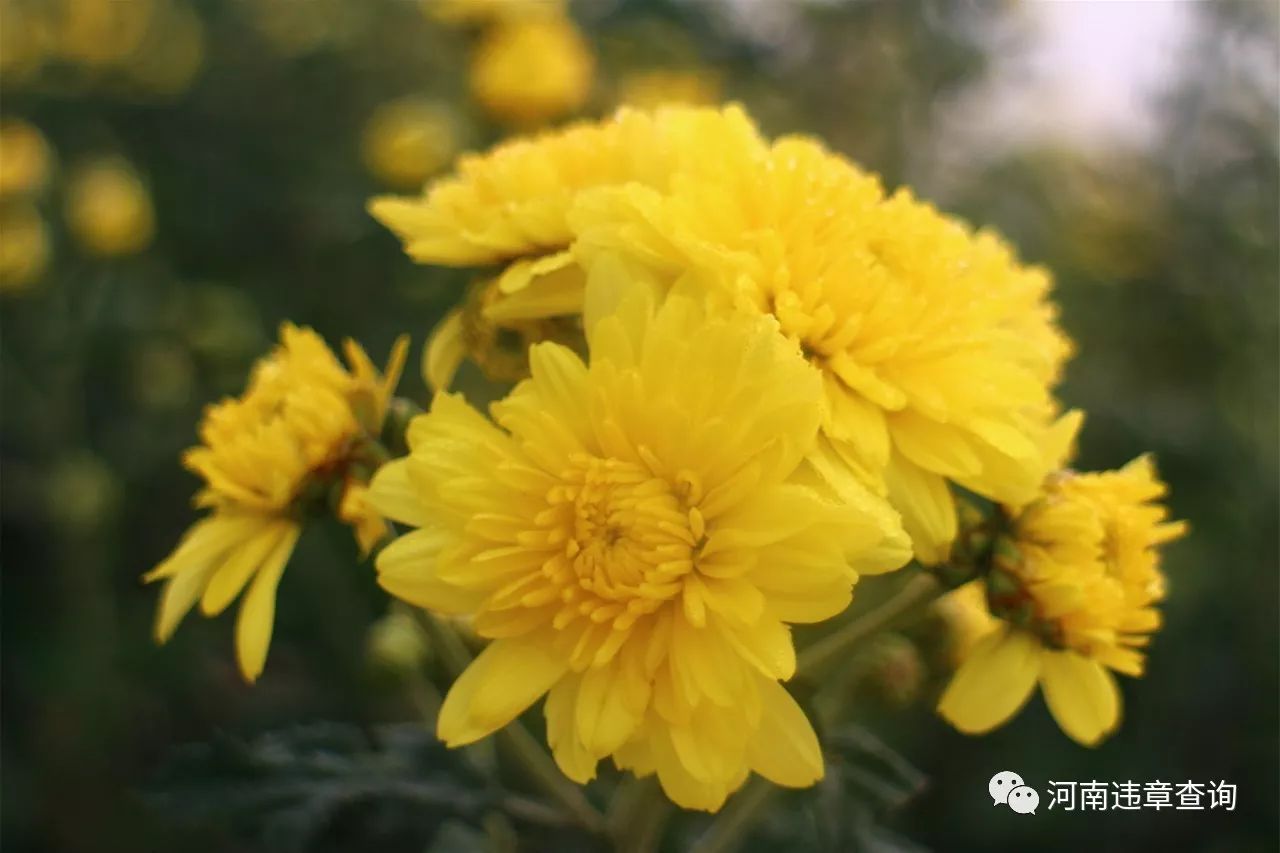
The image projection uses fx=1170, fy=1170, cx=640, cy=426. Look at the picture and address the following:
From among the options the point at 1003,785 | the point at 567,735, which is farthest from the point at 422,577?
the point at 1003,785

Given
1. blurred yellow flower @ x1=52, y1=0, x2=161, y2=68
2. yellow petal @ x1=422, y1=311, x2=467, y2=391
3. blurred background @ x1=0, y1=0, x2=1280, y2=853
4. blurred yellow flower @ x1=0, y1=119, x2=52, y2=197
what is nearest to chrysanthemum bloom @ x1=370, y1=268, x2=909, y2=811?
yellow petal @ x1=422, y1=311, x2=467, y2=391

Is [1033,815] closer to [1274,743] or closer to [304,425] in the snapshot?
[1274,743]

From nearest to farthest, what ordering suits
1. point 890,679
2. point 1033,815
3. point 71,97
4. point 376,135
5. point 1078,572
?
point 1078,572, point 890,679, point 1033,815, point 376,135, point 71,97

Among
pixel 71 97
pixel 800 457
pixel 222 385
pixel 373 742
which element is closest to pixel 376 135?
pixel 222 385

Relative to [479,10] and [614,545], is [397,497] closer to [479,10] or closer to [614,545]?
[614,545]

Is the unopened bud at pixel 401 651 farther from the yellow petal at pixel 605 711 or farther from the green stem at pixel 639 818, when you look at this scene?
the yellow petal at pixel 605 711

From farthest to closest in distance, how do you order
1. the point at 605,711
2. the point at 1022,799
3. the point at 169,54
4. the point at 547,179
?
the point at 169,54
the point at 1022,799
the point at 547,179
the point at 605,711
